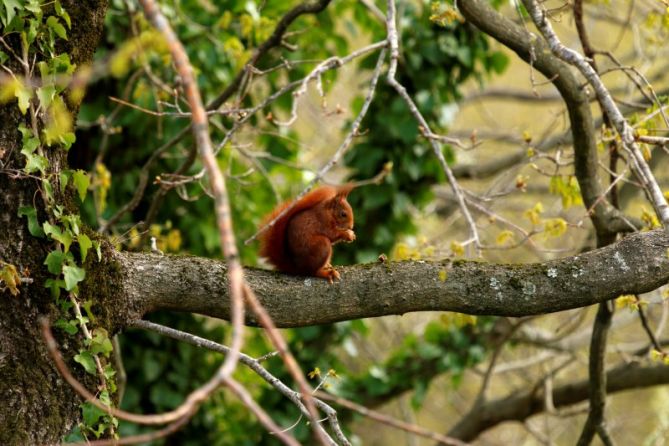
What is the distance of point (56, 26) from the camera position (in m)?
2.70

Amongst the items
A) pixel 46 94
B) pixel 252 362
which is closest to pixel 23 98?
pixel 46 94

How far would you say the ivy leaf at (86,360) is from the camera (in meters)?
2.69

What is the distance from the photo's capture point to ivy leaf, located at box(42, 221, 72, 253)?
2.64 meters

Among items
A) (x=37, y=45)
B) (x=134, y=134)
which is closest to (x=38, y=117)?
(x=37, y=45)

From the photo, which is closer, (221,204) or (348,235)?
(221,204)

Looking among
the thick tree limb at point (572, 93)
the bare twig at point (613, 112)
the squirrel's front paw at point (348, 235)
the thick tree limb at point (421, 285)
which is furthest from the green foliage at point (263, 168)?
the thick tree limb at point (421, 285)

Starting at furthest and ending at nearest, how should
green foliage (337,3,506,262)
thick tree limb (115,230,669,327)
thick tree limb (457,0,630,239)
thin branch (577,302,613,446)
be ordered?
green foliage (337,3,506,262) < thin branch (577,302,613,446) < thick tree limb (457,0,630,239) < thick tree limb (115,230,669,327)

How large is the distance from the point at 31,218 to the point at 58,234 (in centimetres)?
9

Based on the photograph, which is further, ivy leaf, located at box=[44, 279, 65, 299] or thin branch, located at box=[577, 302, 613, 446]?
thin branch, located at box=[577, 302, 613, 446]

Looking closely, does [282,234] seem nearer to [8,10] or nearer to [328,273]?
[328,273]

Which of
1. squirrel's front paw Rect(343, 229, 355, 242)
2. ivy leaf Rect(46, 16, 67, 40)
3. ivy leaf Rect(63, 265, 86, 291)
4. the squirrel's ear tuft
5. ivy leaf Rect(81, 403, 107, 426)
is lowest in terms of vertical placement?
ivy leaf Rect(81, 403, 107, 426)

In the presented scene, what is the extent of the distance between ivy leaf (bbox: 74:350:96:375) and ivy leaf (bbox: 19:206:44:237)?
374mm

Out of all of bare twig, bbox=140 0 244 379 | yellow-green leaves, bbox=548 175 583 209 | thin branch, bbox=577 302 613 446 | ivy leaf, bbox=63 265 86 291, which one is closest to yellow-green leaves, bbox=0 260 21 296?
ivy leaf, bbox=63 265 86 291

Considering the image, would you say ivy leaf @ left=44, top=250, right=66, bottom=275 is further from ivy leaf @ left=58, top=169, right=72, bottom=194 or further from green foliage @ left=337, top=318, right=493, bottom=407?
green foliage @ left=337, top=318, right=493, bottom=407
